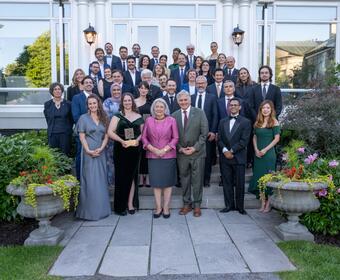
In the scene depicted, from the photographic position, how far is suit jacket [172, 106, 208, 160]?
604 cm

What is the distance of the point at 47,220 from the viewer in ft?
16.6

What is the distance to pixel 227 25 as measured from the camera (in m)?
10.7

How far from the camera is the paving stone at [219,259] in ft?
14.0

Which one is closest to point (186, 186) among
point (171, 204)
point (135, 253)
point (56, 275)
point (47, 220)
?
point (171, 204)

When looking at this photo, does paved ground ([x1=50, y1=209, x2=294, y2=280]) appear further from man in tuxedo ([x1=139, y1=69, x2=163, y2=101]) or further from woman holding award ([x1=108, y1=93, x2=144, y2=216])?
man in tuxedo ([x1=139, y1=69, x2=163, y2=101])

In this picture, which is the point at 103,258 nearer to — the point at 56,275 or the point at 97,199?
the point at 56,275

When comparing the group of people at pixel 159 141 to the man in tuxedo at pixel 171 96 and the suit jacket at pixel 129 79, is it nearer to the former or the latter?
the man in tuxedo at pixel 171 96

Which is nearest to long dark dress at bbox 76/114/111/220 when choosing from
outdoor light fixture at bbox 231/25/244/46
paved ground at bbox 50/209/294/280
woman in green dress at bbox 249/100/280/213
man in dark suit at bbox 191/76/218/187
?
paved ground at bbox 50/209/294/280

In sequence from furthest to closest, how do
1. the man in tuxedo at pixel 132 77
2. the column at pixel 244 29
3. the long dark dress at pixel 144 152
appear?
the column at pixel 244 29, the man in tuxedo at pixel 132 77, the long dark dress at pixel 144 152

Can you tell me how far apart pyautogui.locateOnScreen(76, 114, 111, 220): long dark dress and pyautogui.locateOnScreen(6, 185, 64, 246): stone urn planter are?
2.92 ft

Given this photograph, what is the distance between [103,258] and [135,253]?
39 cm

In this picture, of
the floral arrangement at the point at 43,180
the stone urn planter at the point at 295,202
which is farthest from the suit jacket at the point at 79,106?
the stone urn planter at the point at 295,202

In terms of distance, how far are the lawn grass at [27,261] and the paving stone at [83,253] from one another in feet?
0.35

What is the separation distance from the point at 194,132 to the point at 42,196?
8.01 feet
